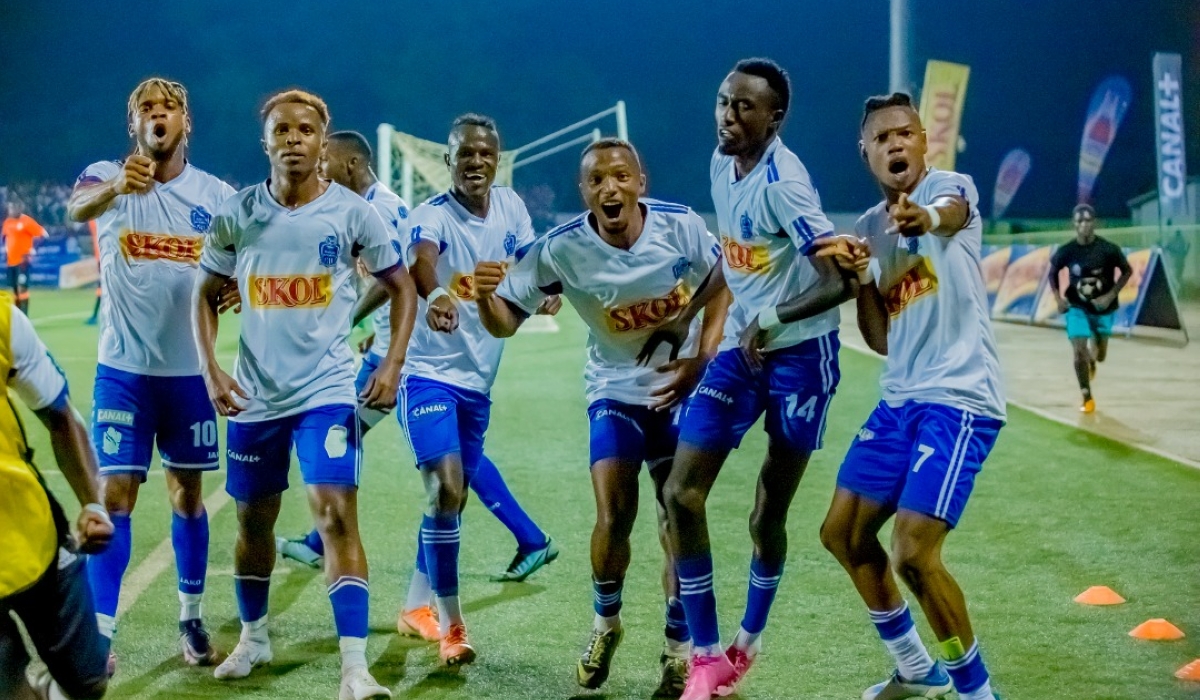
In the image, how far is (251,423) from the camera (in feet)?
17.2

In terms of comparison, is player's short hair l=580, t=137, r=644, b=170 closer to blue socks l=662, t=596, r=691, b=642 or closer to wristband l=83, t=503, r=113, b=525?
blue socks l=662, t=596, r=691, b=642

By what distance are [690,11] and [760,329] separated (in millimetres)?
66862

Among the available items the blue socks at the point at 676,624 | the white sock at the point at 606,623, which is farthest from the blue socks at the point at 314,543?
the blue socks at the point at 676,624

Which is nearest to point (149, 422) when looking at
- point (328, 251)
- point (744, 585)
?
point (328, 251)

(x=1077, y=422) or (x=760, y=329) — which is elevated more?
(x=760, y=329)

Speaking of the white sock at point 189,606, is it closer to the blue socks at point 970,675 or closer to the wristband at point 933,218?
the blue socks at point 970,675

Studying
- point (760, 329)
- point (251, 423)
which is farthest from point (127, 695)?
point (760, 329)

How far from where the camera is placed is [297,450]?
5234mm

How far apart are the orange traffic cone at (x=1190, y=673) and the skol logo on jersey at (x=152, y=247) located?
426cm

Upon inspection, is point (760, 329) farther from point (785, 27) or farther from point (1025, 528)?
point (785, 27)

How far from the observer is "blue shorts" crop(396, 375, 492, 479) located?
6047 millimetres

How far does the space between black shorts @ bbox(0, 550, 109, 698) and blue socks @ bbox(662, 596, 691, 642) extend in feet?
7.88

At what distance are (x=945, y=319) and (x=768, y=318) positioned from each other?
2.33 ft

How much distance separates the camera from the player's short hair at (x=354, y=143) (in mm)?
7098
